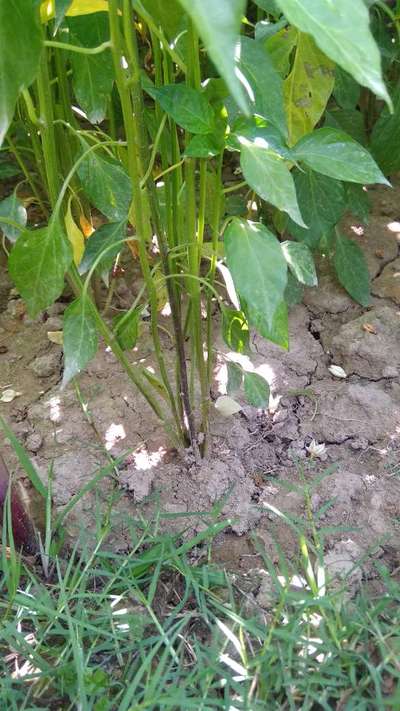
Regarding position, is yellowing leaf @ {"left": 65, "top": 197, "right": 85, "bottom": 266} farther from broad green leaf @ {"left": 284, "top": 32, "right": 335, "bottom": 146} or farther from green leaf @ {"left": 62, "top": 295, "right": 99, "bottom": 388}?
broad green leaf @ {"left": 284, "top": 32, "right": 335, "bottom": 146}

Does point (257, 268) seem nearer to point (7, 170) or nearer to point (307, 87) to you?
point (307, 87)

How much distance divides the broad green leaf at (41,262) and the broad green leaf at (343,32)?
1.71 feet

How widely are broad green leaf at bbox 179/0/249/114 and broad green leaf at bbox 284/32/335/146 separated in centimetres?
85

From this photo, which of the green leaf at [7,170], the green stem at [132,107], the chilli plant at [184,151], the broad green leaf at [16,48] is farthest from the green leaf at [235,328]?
the green leaf at [7,170]

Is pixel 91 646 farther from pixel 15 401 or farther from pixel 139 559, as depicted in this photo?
pixel 15 401

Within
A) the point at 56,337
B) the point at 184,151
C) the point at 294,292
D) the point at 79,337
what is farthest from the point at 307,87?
the point at 56,337

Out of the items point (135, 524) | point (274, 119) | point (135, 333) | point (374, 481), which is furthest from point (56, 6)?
point (374, 481)

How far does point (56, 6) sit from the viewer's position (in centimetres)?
85

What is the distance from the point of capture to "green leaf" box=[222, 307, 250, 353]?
3.76 ft

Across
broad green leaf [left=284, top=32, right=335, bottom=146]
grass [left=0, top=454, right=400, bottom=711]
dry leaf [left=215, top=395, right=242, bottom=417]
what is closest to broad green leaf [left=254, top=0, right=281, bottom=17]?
broad green leaf [left=284, top=32, right=335, bottom=146]

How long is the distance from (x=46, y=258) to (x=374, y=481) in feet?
2.36

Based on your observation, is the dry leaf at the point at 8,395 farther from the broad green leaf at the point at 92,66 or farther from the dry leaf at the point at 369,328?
the dry leaf at the point at 369,328

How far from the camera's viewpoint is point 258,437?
141 centimetres

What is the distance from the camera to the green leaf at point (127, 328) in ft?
3.71
